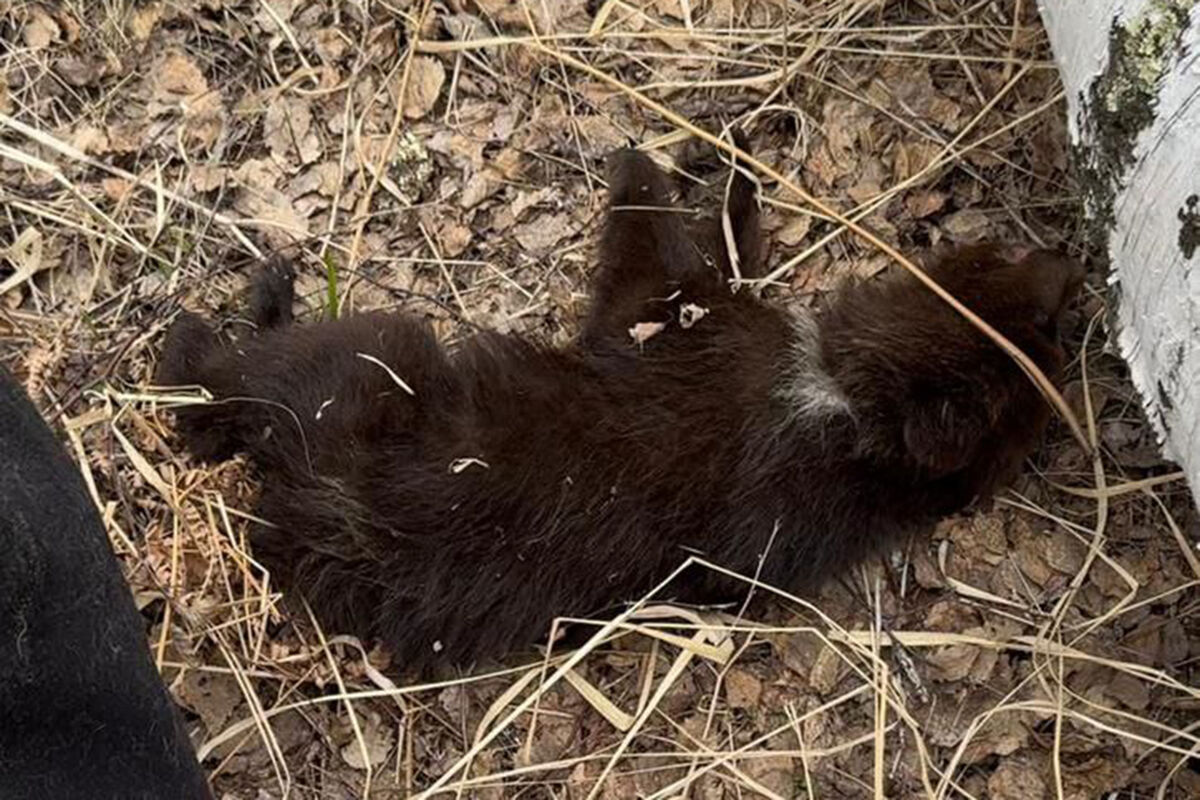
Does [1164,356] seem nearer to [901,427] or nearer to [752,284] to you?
[901,427]

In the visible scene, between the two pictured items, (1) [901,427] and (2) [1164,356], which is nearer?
(2) [1164,356]

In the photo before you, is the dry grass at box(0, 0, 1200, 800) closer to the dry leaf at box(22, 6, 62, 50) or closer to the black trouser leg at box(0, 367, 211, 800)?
the dry leaf at box(22, 6, 62, 50)

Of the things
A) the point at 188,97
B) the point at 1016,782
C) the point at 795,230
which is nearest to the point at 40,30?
the point at 188,97

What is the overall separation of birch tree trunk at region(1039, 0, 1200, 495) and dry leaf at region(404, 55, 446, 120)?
188cm

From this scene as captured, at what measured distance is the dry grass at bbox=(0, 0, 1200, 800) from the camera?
3932 mm

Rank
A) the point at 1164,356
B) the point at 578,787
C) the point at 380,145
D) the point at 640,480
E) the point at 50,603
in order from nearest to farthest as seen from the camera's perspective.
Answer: the point at 1164,356 → the point at 50,603 → the point at 640,480 → the point at 578,787 → the point at 380,145

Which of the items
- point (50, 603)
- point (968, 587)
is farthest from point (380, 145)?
point (968, 587)

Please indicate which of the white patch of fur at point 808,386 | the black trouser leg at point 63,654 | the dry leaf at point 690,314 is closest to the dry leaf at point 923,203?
the white patch of fur at point 808,386

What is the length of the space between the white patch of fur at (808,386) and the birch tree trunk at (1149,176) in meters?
0.85

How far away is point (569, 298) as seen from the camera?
4.24m

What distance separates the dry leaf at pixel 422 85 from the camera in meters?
4.28

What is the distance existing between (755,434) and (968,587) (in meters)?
0.89

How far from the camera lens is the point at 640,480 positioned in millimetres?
3668

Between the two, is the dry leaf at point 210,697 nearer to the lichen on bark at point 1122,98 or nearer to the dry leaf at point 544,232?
the dry leaf at point 544,232
